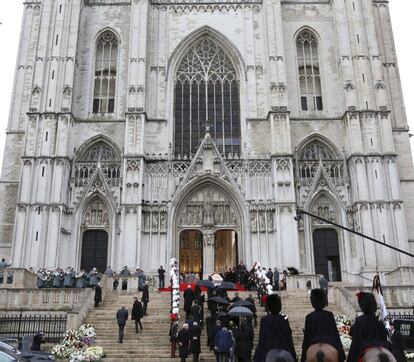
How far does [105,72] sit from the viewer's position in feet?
113

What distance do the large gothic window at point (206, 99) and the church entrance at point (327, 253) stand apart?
24.8 ft

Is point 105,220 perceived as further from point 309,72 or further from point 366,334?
point 366,334

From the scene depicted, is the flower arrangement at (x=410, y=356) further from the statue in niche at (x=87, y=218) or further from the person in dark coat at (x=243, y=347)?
the statue in niche at (x=87, y=218)

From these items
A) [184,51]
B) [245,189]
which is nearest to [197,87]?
[184,51]

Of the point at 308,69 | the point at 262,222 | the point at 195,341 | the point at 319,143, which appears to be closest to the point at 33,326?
the point at 195,341

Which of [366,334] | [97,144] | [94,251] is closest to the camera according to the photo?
[366,334]

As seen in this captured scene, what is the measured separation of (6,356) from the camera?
8.72 meters

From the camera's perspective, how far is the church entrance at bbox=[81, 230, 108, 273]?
30359 mm

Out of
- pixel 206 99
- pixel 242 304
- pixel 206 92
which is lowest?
pixel 242 304

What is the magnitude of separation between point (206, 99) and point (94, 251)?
1252 centimetres

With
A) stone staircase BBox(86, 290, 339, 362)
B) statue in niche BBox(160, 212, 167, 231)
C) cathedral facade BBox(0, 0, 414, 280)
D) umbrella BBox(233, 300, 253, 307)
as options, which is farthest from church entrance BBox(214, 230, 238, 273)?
umbrella BBox(233, 300, 253, 307)

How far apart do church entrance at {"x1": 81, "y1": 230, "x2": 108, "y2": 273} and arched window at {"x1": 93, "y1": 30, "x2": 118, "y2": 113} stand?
8608mm

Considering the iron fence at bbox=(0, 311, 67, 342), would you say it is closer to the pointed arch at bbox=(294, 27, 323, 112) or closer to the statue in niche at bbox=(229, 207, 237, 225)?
the statue in niche at bbox=(229, 207, 237, 225)

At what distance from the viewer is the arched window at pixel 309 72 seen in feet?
111
